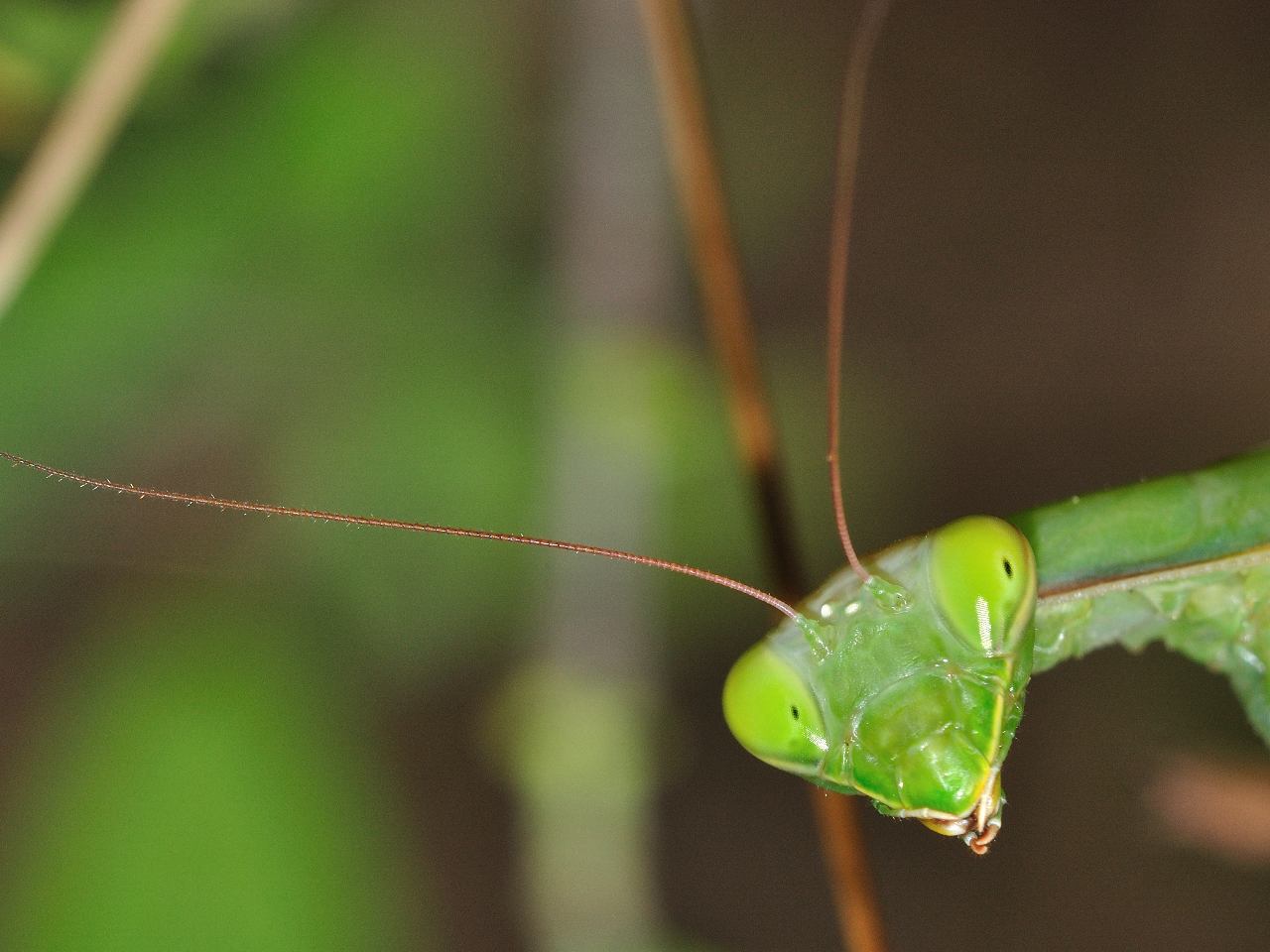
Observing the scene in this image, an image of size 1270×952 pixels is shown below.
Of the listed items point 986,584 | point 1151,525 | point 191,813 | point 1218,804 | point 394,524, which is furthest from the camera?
point 1218,804

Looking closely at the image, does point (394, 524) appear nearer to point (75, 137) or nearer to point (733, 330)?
point (733, 330)

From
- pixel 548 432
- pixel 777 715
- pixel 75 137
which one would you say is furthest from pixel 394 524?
pixel 548 432

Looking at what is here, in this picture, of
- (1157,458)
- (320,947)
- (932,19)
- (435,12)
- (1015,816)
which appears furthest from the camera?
(932,19)

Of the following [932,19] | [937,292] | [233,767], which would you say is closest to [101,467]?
[233,767]

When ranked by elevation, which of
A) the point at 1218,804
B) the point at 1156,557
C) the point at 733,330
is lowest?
the point at 1218,804

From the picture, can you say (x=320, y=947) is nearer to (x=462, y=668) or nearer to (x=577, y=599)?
(x=577, y=599)

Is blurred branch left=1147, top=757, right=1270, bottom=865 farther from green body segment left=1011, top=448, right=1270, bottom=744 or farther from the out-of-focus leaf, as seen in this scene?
the out-of-focus leaf

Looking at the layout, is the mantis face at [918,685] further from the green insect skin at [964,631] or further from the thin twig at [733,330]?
the thin twig at [733,330]
